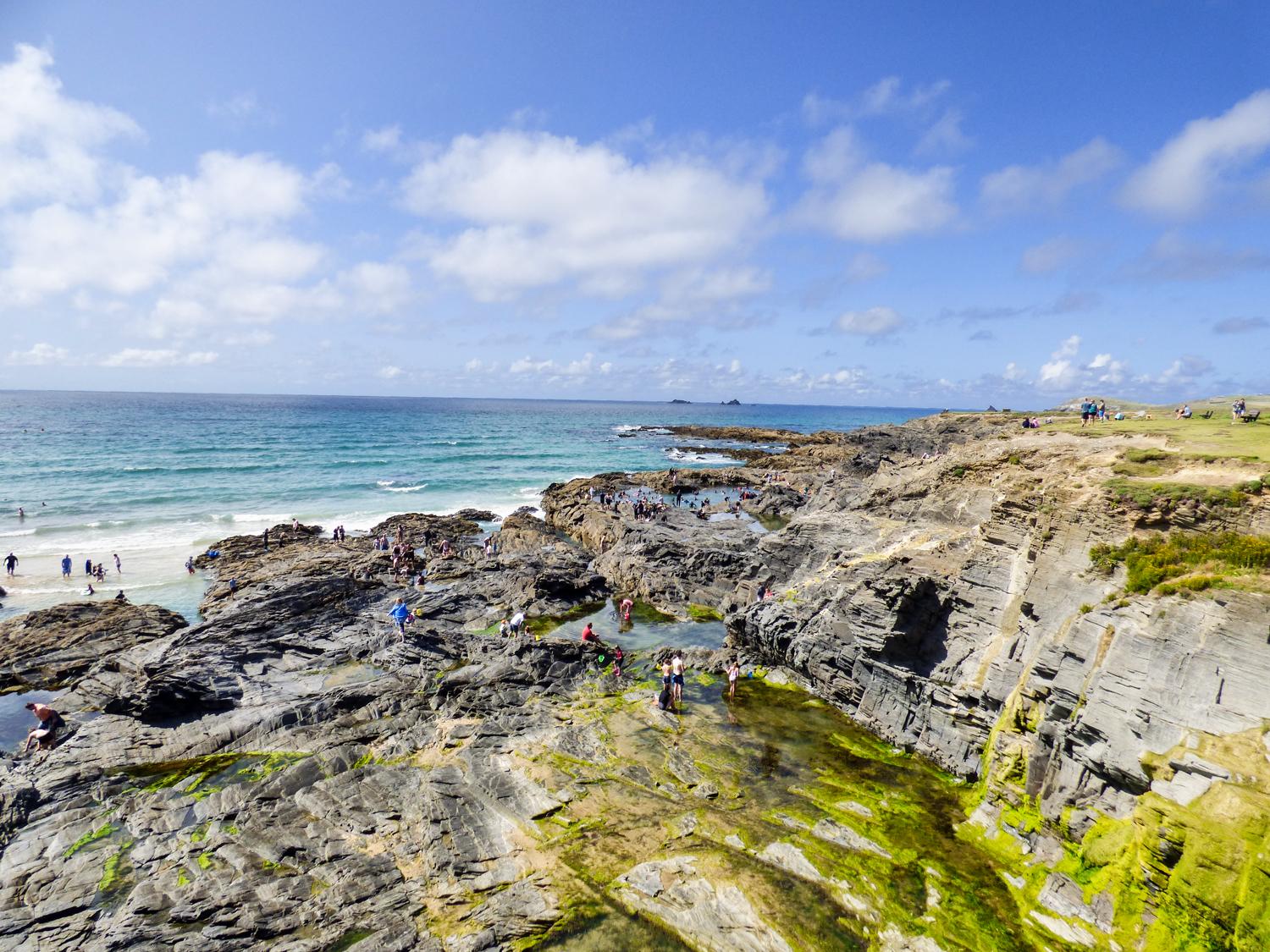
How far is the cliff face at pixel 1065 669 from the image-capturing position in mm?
8992

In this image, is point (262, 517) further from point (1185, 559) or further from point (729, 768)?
point (1185, 559)

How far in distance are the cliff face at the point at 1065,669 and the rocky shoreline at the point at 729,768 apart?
6cm

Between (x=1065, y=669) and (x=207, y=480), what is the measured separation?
7440cm

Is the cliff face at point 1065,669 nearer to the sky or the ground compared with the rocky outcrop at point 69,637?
nearer to the sky

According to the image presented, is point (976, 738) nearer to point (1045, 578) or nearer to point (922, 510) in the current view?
point (1045, 578)

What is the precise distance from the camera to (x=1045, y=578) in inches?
→ 572

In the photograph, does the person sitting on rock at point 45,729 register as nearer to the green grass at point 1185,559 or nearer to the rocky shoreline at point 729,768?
the rocky shoreline at point 729,768

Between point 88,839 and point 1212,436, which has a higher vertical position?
point 1212,436

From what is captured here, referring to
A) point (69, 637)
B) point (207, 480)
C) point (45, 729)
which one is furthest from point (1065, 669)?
point (207, 480)

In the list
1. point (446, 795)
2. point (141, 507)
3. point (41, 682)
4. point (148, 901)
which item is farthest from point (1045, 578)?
point (141, 507)

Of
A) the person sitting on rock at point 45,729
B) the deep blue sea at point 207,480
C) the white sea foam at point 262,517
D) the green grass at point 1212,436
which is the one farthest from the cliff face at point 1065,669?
the white sea foam at point 262,517

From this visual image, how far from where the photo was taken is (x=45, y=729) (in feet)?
51.5

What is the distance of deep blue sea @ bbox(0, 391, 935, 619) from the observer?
3603 cm

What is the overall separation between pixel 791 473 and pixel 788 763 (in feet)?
192
